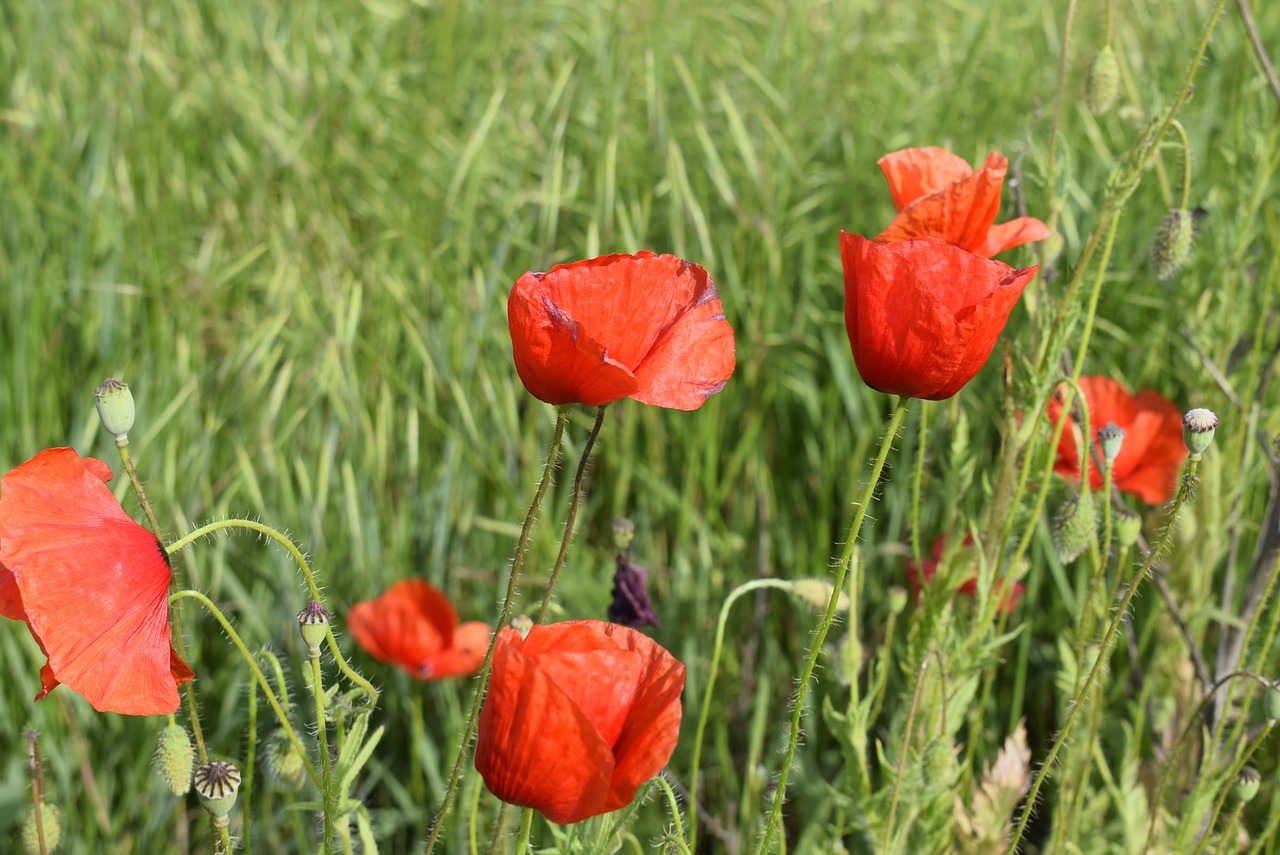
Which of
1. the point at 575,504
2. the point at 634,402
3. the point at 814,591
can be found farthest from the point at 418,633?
the point at 575,504

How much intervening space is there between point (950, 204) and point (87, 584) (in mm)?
682

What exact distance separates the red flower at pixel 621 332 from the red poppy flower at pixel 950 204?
0.67 feet

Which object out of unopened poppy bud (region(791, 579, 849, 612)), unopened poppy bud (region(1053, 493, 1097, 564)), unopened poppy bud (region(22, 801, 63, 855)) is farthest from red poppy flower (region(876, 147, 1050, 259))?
unopened poppy bud (region(22, 801, 63, 855))

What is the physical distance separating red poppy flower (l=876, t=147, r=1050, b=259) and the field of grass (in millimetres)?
149

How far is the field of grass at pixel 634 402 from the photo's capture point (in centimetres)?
152

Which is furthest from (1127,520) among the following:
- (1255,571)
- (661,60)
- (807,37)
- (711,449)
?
(807,37)

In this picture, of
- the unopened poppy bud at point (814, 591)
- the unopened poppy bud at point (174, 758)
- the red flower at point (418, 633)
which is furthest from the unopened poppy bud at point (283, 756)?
the red flower at point (418, 633)

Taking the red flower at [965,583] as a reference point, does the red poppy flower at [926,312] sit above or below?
above

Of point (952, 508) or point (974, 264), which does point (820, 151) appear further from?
point (974, 264)

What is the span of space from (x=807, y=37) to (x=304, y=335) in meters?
1.21

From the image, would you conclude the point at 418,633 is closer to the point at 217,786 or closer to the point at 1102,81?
the point at 217,786

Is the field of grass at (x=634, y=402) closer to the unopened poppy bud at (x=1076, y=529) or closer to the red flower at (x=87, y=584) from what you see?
the unopened poppy bud at (x=1076, y=529)

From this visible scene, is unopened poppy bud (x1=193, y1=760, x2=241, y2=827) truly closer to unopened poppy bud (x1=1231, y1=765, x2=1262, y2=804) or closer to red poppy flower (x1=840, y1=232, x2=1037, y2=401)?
red poppy flower (x1=840, y1=232, x2=1037, y2=401)

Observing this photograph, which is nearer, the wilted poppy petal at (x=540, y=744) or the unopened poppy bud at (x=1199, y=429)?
the wilted poppy petal at (x=540, y=744)
